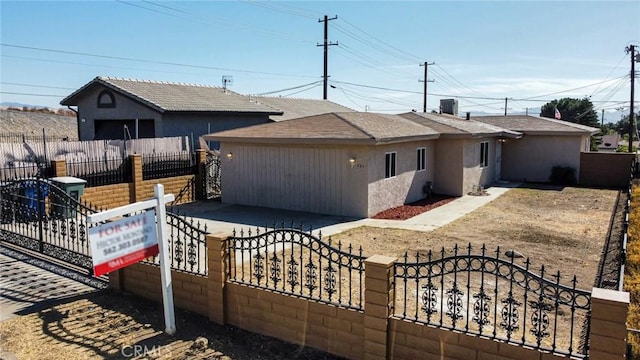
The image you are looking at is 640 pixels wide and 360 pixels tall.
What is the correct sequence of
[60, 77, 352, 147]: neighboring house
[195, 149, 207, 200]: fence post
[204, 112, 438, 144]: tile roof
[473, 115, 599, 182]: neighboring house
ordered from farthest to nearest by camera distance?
[473, 115, 599, 182]: neighboring house
[60, 77, 352, 147]: neighboring house
[195, 149, 207, 200]: fence post
[204, 112, 438, 144]: tile roof

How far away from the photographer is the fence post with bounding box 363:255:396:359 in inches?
202

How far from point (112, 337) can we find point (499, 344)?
15.3 feet

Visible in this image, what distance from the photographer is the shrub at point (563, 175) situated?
23.0 metres

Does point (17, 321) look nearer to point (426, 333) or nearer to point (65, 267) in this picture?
point (65, 267)

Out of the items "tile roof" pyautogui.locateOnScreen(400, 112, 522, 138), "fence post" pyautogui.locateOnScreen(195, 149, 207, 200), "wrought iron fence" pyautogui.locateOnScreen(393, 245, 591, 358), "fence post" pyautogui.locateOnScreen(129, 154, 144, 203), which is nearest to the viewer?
"wrought iron fence" pyautogui.locateOnScreen(393, 245, 591, 358)

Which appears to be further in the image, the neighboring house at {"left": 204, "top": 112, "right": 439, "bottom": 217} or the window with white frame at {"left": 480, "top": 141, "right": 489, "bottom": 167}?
the window with white frame at {"left": 480, "top": 141, "right": 489, "bottom": 167}

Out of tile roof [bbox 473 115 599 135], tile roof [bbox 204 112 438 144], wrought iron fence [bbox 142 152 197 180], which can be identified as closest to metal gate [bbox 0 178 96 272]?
wrought iron fence [bbox 142 152 197 180]

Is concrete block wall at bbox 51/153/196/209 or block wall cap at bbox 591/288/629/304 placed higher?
block wall cap at bbox 591/288/629/304

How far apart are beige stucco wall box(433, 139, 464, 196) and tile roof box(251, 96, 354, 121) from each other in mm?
11231

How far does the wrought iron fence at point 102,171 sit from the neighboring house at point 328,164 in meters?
3.07

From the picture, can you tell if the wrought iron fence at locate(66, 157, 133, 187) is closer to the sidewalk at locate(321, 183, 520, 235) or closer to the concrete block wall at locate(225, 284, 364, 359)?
the sidewalk at locate(321, 183, 520, 235)

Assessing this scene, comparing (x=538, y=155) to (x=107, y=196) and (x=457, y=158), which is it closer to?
(x=457, y=158)
